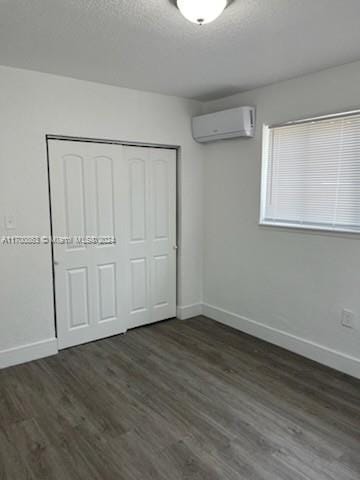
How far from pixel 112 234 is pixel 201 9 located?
7.39ft

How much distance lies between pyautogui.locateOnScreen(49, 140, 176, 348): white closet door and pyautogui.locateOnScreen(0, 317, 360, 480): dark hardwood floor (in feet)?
1.19

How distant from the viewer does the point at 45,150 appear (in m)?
3.03

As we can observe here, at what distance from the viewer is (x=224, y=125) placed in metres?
3.54

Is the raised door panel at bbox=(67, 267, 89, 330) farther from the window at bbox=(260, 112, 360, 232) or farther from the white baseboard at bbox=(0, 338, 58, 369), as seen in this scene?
the window at bbox=(260, 112, 360, 232)

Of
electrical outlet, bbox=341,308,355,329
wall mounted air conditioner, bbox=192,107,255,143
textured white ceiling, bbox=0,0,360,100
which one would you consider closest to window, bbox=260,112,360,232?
wall mounted air conditioner, bbox=192,107,255,143

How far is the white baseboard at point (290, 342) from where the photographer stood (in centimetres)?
292

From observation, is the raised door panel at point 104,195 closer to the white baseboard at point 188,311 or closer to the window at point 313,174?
A: the white baseboard at point 188,311

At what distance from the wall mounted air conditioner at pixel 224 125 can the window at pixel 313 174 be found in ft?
0.66

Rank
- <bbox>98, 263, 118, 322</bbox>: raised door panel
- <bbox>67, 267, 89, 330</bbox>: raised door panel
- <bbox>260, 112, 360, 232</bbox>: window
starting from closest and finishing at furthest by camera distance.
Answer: <bbox>260, 112, 360, 232</bbox>: window → <bbox>67, 267, 89, 330</bbox>: raised door panel → <bbox>98, 263, 118, 322</bbox>: raised door panel

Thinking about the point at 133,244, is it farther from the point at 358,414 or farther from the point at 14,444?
the point at 358,414

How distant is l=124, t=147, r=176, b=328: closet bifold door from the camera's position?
12.1ft

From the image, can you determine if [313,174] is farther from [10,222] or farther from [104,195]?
[10,222]

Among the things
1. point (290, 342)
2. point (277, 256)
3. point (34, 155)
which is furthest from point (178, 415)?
point (34, 155)

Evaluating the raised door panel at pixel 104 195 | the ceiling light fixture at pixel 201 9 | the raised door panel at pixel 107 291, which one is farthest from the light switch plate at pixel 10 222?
the ceiling light fixture at pixel 201 9
